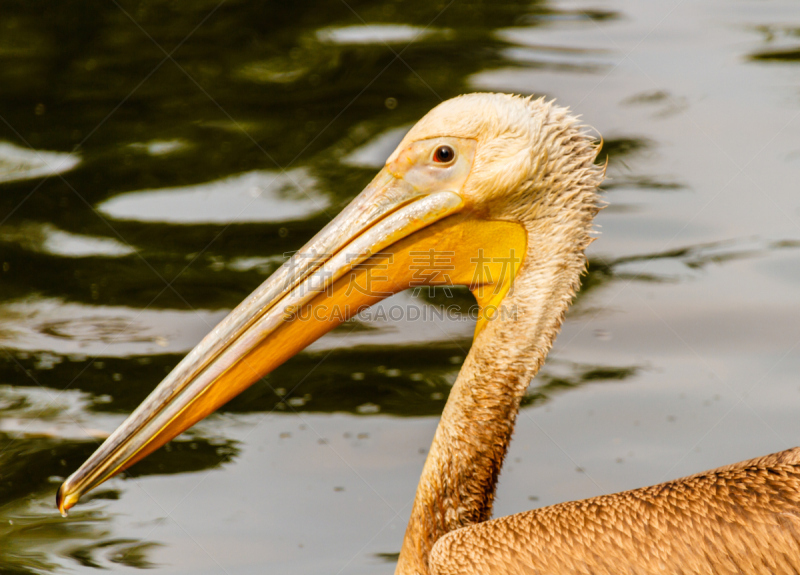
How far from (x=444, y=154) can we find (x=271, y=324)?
77 centimetres

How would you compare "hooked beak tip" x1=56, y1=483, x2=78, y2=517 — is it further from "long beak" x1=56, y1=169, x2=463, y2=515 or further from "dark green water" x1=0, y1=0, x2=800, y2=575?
"dark green water" x1=0, y1=0, x2=800, y2=575

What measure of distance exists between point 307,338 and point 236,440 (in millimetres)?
1409

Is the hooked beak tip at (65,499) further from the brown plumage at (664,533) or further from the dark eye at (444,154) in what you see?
the dark eye at (444,154)

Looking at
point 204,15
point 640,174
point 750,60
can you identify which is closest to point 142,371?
point 640,174

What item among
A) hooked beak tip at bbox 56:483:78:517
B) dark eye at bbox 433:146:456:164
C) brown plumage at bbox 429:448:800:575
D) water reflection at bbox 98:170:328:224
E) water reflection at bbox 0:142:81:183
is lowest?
brown plumage at bbox 429:448:800:575

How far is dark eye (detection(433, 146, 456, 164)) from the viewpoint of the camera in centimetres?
293

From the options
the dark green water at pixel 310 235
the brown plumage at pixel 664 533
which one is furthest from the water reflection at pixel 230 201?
the brown plumage at pixel 664 533

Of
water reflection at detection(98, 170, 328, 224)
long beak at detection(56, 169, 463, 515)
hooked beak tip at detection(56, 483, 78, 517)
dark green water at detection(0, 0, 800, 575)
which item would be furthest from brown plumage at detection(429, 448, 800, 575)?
water reflection at detection(98, 170, 328, 224)

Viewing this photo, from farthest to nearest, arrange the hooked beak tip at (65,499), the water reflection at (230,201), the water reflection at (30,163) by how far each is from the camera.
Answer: the water reflection at (30,163), the water reflection at (230,201), the hooked beak tip at (65,499)

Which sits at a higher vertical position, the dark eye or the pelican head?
the dark eye

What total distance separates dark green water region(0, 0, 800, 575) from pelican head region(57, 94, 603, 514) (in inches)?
38.8

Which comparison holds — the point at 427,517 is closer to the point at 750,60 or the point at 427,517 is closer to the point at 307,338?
the point at 307,338

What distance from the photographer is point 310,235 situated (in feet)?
18.5

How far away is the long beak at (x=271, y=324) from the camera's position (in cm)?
287
